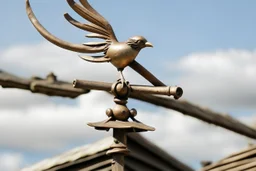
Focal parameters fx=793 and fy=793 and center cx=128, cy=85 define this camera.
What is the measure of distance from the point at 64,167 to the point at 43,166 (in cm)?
30

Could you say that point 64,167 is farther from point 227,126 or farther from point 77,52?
point 77,52

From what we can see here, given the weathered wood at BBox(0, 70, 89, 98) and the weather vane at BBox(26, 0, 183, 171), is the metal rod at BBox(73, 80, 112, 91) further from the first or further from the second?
the weathered wood at BBox(0, 70, 89, 98)

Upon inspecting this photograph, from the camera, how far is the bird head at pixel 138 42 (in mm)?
3832

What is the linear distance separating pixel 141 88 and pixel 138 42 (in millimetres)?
237

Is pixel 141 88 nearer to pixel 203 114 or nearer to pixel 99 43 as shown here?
pixel 99 43

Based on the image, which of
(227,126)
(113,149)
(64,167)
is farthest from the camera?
(227,126)

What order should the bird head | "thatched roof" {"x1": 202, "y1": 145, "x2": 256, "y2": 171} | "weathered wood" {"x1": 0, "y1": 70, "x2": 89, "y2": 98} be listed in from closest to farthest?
1. the bird head
2. "weathered wood" {"x1": 0, "y1": 70, "x2": 89, "y2": 98}
3. "thatched roof" {"x1": 202, "y1": 145, "x2": 256, "y2": 171}

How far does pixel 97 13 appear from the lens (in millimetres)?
3963

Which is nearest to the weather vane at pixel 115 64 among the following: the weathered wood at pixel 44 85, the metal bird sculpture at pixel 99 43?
the metal bird sculpture at pixel 99 43

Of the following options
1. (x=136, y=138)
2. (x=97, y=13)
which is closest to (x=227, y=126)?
(x=136, y=138)

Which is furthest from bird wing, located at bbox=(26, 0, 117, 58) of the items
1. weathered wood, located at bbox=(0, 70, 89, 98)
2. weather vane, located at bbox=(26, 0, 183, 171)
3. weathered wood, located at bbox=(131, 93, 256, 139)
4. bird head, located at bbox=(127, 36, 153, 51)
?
weathered wood, located at bbox=(131, 93, 256, 139)

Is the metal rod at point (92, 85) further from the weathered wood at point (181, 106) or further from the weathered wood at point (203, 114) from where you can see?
the weathered wood at point (203, 114)

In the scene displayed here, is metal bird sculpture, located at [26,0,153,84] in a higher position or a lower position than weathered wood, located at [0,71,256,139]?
lower

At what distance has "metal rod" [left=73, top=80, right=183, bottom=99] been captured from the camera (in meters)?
3.71
